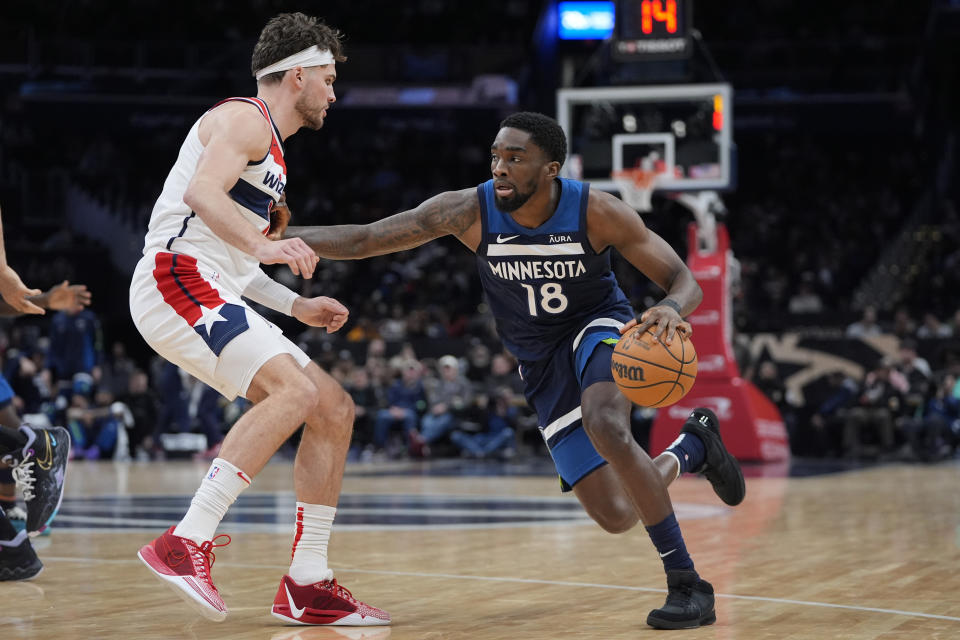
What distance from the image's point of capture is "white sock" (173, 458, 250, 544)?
165 inches

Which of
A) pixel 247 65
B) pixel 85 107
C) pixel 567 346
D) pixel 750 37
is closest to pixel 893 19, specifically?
pixel 750 37

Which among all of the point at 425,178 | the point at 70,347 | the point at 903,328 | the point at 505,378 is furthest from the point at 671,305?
the point at 425,178

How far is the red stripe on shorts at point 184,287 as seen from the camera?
439 cm

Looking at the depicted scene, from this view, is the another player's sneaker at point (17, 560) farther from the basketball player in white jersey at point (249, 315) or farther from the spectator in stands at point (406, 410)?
the spectator in stands at point (406, 410)

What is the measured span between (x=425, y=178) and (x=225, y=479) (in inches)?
950

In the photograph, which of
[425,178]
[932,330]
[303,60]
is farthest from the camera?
[425,178]

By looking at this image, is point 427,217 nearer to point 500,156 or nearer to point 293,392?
point 500,156

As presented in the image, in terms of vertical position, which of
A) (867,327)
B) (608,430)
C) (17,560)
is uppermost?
(608,430)

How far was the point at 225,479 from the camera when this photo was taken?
4230 millimetres

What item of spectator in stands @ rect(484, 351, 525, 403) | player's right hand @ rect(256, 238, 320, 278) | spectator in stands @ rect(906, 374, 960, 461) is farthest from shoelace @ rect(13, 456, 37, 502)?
spectator in stands @ rect(906, 374, 960, 461)

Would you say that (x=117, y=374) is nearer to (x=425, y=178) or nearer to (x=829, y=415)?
(x=829, y=415)

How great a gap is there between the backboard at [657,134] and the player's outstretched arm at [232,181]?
993 centimetres

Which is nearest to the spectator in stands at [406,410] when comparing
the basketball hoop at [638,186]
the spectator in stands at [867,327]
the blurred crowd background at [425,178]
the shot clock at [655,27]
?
the blurred crowd background at [425,178]

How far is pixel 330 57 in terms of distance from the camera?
4.73m
